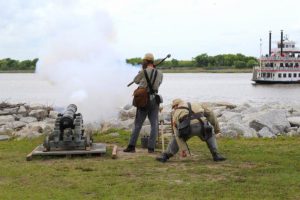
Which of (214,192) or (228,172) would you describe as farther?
(228,172)

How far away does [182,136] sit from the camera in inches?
370

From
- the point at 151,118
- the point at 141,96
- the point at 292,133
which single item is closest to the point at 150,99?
the point at 141,96

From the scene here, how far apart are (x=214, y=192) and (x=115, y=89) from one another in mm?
8488

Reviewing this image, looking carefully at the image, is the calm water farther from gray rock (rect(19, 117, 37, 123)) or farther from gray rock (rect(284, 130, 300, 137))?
gray rock (rect(284, 130, 300, 137))

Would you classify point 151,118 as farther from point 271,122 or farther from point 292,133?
point 271,122

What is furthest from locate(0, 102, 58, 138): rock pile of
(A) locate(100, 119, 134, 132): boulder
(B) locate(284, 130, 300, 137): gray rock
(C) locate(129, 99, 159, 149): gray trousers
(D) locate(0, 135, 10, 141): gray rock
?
(B) locate(284, 130, 300, 137): gray rock

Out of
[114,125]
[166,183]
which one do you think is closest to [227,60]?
[114,125]

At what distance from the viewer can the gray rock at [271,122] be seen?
1559 centimetres

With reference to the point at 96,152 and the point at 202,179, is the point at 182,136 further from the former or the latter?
the point at 96,152

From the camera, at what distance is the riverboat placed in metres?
73.6

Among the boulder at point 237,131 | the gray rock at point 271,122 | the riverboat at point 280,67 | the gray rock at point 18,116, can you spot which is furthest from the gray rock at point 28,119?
the riverboat at point 280,67

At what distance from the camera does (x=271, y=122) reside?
16.0m

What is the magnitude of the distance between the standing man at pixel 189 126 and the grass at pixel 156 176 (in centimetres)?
26

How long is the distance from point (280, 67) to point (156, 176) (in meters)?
68.1
